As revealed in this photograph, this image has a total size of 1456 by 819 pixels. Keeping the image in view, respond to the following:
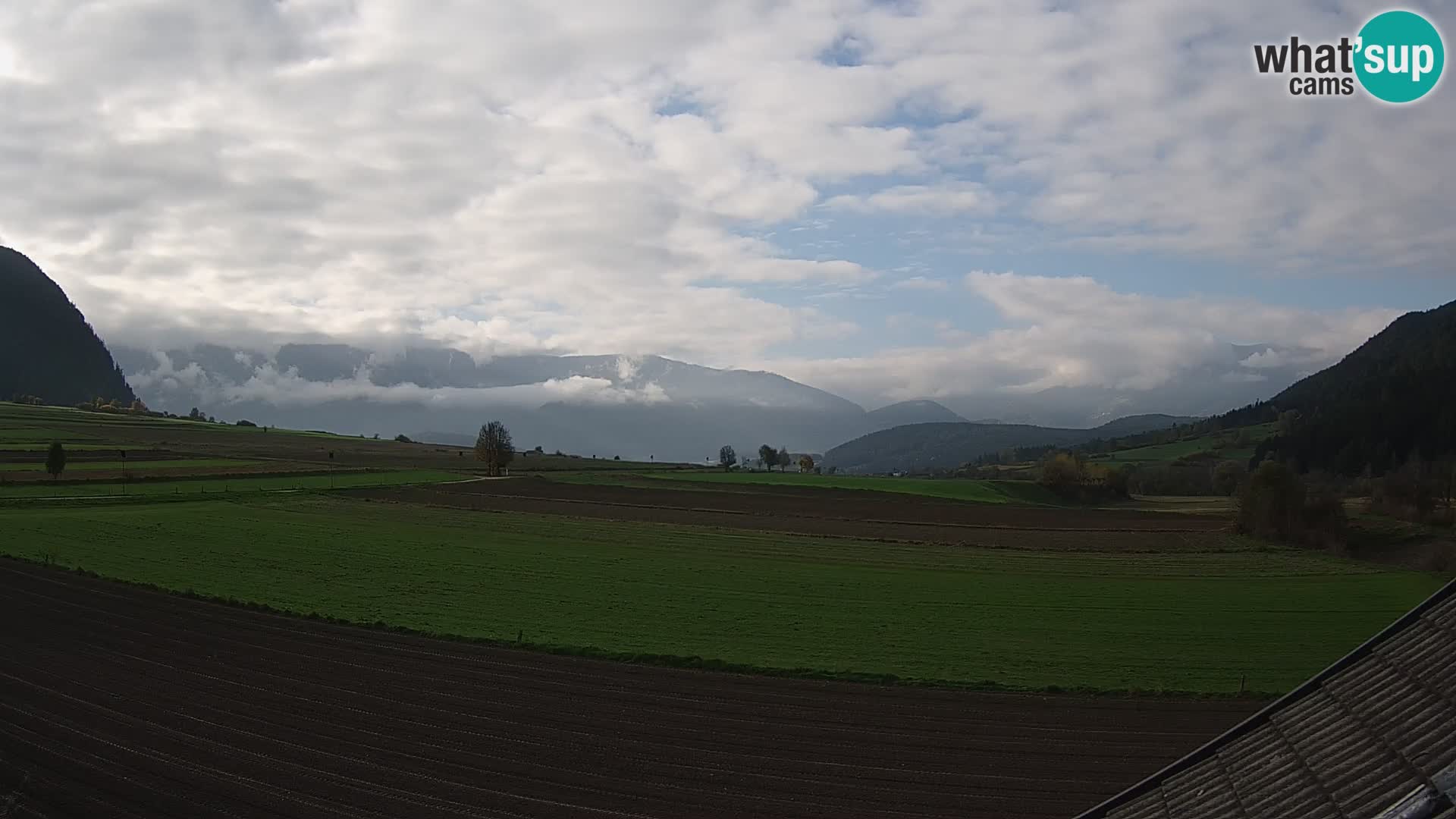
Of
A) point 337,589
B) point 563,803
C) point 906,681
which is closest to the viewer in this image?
point 563,803

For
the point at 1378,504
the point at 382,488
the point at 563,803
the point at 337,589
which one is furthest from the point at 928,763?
the point at 382,488

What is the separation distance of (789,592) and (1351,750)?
A: 35402 mm

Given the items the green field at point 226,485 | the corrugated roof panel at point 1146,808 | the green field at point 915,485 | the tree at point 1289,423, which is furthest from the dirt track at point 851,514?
the corrugated roof panel at point 1146,808

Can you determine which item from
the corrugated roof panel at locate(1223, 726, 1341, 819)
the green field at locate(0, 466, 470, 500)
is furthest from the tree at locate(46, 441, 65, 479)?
the corrugated roof panel at locate(1223, 726, 1341, 819)

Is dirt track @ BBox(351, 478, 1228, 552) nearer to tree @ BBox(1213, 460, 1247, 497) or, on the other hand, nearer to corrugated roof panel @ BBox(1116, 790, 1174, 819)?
tree @ BBox(1213, 460, 1247, 497)

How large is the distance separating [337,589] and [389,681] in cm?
1542

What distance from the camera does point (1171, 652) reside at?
30.5m

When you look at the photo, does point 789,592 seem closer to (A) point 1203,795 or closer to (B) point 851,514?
(A) point 1203,795

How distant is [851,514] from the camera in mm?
88250

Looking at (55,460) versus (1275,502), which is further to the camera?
(55,460)

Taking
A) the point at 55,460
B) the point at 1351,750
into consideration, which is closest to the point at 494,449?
the point at 55,460

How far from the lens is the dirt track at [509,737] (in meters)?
17.3

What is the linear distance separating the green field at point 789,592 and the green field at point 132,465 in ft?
93.4

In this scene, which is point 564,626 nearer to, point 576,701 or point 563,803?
point 576,701
